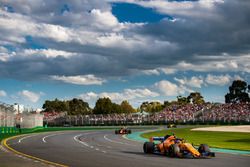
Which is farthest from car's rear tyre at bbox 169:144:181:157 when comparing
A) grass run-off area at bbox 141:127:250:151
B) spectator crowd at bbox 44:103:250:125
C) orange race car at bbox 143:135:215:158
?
spectator crowd at bbox 44:103:250:125

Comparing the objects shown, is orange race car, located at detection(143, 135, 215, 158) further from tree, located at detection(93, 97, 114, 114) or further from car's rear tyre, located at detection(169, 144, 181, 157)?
tree, located at detection(93, 97, 114, 114)

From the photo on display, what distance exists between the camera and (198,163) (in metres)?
18.7

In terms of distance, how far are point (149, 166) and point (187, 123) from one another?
79.9 m

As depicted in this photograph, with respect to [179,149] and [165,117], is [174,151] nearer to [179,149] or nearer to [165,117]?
[179,149]

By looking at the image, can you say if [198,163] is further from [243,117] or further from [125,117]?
[125,117]

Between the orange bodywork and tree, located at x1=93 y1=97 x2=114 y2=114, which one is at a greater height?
tree, located at x1=93 y1=97 x2=114 y2=114

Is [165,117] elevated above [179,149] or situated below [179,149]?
above

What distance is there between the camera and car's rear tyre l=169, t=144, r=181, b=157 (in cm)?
2162

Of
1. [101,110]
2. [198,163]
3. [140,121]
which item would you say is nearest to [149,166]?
[198,163]

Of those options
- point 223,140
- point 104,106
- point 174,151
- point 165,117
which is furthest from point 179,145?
point 104,106

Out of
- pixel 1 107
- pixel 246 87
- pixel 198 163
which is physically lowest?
pixel 198 163

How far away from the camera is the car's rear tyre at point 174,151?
21.6 m

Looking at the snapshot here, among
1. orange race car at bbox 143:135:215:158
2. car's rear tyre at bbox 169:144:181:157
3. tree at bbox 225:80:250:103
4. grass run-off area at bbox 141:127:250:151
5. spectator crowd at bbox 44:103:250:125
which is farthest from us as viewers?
tree at bbox 225:80:250:103

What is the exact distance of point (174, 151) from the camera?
21750 millimetres
